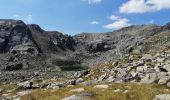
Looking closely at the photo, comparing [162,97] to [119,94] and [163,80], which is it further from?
[163,80]

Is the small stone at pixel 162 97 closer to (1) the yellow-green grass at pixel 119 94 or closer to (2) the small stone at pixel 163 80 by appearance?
(1) the yellow-green grass at pixel 119 94

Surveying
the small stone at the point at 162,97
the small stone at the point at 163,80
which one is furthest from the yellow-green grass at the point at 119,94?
the small stone at the point at 163,80

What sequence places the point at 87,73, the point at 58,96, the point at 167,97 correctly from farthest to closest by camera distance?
the point at 87,73
the point at 58,96
the point at 167,97

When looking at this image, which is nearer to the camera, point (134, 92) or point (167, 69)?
point (134, 92)

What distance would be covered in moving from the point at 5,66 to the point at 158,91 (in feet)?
603

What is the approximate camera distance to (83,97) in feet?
60.1

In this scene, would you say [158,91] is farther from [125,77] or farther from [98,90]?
[125,77]

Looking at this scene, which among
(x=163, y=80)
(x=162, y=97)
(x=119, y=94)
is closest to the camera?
(x=162, y=97)

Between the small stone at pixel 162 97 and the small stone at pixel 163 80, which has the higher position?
the small stone at pixel 163 80

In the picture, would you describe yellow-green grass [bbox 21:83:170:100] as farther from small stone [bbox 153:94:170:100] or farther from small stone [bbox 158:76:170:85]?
small stone [bbox 158:76:170:85]

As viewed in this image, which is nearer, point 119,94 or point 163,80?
point 119,94

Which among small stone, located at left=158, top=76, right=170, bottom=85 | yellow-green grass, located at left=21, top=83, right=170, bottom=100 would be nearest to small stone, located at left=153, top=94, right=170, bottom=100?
yellow-green grass, located at left=21, top=83, right=170, bottom=100

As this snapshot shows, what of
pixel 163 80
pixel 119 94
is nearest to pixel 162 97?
pixel 119 94

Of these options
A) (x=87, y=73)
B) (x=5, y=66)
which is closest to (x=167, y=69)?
(x=87, y=73)
